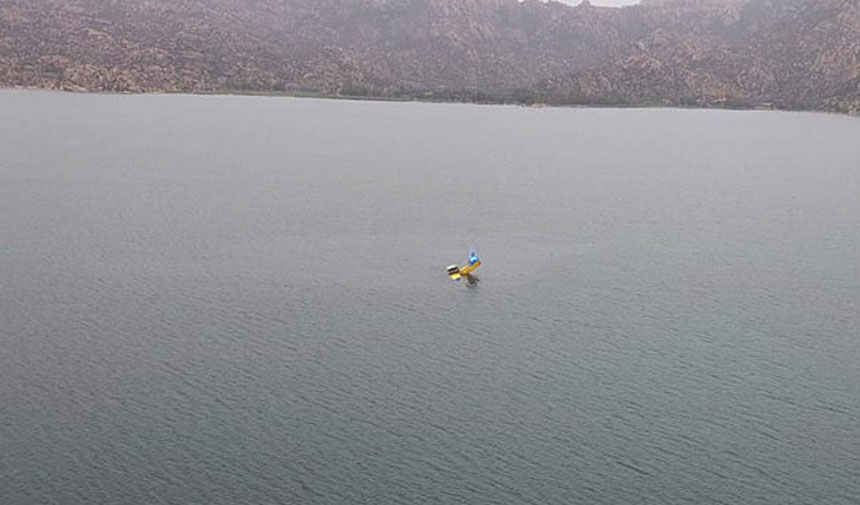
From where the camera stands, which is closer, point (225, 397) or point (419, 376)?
point (225, 397)

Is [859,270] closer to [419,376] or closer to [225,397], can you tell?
[419,376]

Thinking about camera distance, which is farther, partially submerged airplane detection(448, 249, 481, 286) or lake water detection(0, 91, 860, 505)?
partially submerged airplane detection(448, 249, 481, 286)

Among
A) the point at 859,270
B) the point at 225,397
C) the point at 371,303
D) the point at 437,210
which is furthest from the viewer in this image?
the point at 437,210

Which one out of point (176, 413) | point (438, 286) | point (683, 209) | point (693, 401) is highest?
point (683, 209)

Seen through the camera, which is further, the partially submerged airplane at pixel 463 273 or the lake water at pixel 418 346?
the partially submerged airplane at pixel 463 273

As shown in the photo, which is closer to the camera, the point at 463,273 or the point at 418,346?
the point at 418,346

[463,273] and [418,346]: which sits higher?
[463,273]

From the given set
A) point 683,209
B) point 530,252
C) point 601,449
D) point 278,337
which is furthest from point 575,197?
point 601,449

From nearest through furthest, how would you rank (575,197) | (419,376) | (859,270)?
1. (419,376)
2. (859,270)
3. (575,197)
